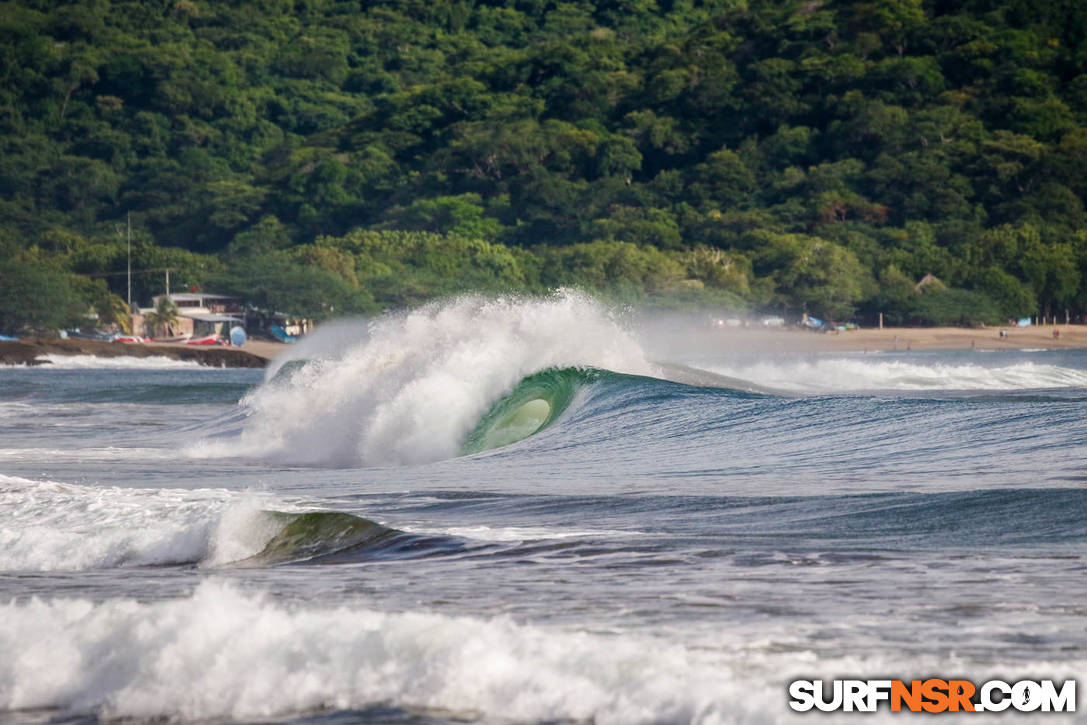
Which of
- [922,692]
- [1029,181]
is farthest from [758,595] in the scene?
[1029,181]

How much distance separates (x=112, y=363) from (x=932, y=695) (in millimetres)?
85022

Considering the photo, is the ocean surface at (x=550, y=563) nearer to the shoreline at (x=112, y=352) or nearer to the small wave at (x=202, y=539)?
the small wave at (x=202, y=539)

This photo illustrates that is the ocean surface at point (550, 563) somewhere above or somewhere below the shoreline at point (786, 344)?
below

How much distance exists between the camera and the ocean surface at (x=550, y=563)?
6.81 meters

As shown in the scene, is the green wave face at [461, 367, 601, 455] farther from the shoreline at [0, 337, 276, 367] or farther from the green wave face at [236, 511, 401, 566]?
the shoreline at [0, 337, 276, 367]

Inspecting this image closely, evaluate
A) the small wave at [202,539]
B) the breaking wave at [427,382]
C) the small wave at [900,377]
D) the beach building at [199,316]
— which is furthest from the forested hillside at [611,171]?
the small wave at [202,539]

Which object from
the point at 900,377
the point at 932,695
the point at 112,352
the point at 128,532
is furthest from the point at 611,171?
the point at 932,695

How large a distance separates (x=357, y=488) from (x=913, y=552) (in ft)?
21.9

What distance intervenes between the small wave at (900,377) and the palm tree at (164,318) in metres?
70.3

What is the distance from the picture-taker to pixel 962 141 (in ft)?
443

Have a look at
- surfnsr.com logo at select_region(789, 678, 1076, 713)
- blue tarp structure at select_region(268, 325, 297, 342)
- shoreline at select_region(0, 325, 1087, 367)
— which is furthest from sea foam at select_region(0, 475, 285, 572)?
blue tarp structure at select_region(268, 325, 297, 342)

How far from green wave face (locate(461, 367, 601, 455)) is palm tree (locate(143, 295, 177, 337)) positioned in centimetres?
9365

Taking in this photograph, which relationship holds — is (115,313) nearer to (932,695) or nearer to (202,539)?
(202,539)

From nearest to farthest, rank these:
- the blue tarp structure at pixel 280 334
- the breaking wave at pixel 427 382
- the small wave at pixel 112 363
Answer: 1. the breaking wave at pixel 427 382
2. the small wave at pixel 112 363
3. the blue tarp structure at pixel 280 334
